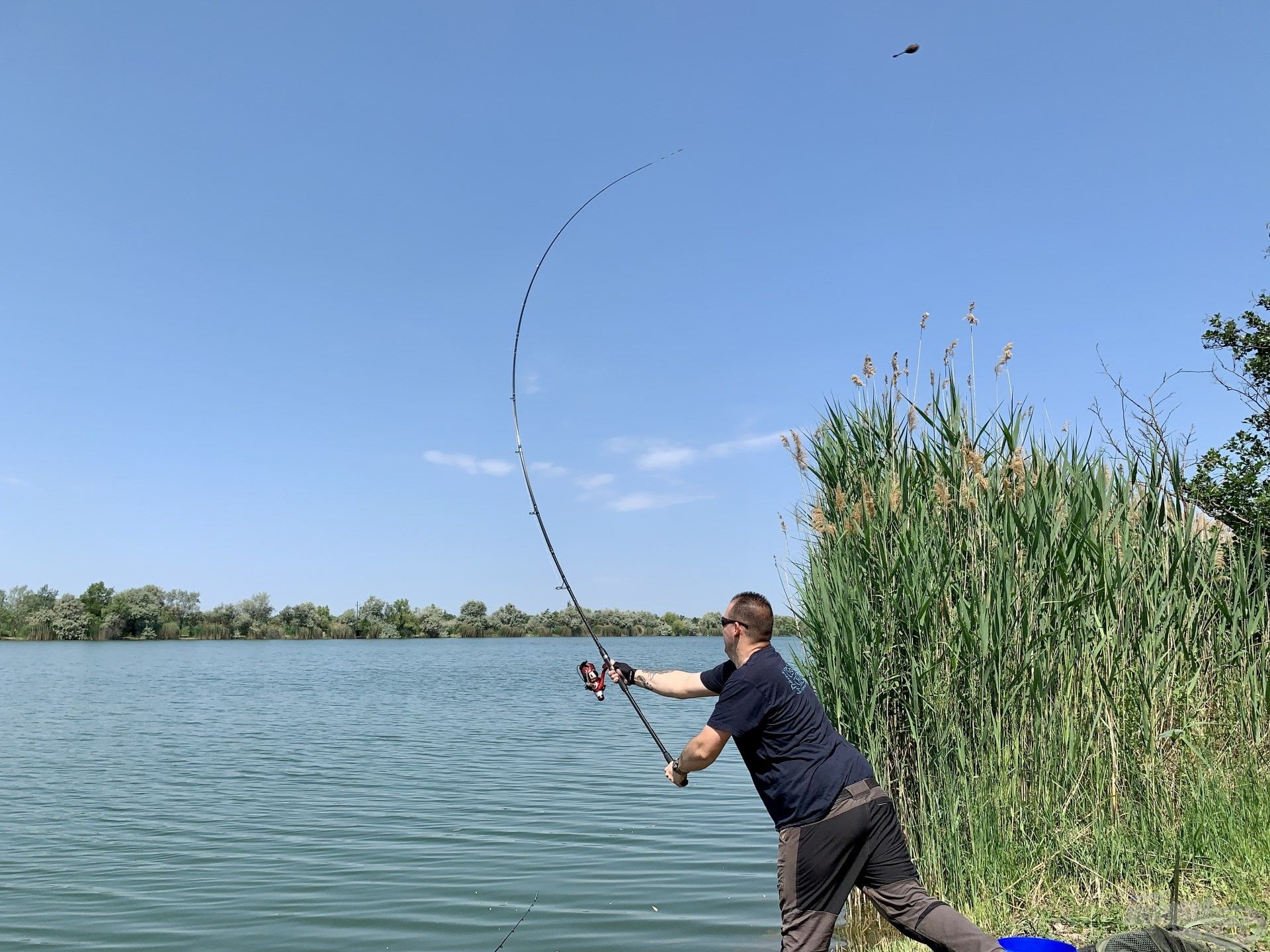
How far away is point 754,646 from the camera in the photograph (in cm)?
410

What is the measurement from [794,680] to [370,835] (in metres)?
8.18

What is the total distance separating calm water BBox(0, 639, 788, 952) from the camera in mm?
7527

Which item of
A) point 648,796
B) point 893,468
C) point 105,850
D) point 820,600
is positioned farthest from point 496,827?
point 893,468

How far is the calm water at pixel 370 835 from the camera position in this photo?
753 centimetres

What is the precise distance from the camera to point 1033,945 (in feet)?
13.0

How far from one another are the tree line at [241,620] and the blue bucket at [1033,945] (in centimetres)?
6933

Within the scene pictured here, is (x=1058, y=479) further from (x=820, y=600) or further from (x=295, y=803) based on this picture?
(x=295, y=803)

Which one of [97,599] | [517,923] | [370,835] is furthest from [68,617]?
[517,923]

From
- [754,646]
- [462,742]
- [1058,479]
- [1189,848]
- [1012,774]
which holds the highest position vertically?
[1058,479]

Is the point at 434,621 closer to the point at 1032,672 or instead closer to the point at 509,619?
the point at 509,619

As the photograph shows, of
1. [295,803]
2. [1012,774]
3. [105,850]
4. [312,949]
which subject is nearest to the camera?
[1012,774]

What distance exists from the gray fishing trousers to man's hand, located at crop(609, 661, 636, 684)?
53.9 inches

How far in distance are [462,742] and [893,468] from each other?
14.4 m

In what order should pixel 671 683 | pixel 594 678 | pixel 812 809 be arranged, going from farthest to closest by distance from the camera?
pixel 594 678 < pixel 671 683 < pixel 812 809
